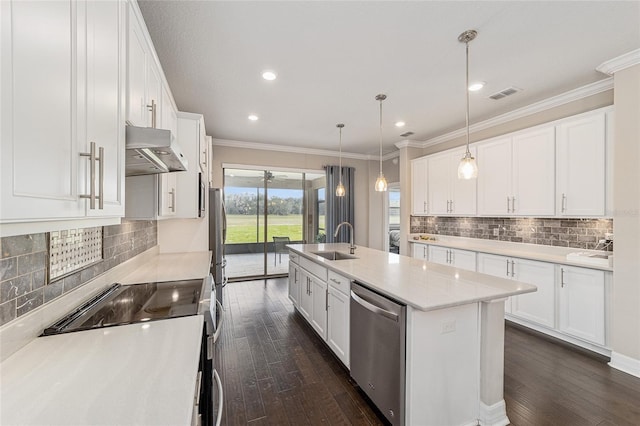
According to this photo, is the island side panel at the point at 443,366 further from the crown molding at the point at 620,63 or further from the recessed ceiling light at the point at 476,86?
the crown molding at the point at 620,63

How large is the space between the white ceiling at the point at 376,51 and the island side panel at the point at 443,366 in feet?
6.65

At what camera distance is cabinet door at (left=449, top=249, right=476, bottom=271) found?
3.85 m

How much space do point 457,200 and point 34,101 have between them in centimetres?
474

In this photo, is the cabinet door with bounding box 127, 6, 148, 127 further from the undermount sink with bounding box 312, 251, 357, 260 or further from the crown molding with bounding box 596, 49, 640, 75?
the crown molding with bounding box 596, 49, 640, 75

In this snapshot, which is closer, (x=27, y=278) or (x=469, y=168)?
(x=27, y=278)

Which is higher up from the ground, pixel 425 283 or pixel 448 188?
pixel 448 188

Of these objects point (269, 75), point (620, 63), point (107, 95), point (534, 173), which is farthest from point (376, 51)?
point (534, 173)

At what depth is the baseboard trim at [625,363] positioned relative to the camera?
2.34 m

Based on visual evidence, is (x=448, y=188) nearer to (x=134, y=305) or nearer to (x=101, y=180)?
(x=134, y=305)

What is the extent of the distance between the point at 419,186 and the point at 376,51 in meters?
3.21

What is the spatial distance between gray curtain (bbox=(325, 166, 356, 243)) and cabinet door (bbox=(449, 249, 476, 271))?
97.6 inches

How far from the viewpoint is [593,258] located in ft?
9.20

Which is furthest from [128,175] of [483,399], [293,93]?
[483,399]

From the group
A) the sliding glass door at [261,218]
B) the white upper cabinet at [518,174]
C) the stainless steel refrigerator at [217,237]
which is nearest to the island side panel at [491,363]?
the white upper cabinet at [518,174]
